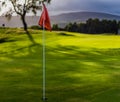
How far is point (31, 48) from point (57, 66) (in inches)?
875

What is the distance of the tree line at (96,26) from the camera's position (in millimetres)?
103250

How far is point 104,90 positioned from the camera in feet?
56.4

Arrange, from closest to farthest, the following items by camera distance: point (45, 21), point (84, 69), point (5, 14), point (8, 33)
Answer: point (45, 21), point (84, 69), point (8, 33), point (5, 14)

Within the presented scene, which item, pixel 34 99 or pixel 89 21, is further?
pixel 89 21

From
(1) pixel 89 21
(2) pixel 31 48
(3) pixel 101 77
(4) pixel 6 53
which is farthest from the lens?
(1) pixel 89 21

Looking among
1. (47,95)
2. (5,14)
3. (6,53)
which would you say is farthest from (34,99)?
(5,14)

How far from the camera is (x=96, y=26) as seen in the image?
10531 centimetres

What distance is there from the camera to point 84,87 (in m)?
18.0

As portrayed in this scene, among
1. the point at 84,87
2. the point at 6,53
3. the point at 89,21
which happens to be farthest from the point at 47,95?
the point at 89,21

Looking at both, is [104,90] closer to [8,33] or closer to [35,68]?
[35,68]

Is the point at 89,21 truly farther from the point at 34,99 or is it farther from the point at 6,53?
the point at 34,99

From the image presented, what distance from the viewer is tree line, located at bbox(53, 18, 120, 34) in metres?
103

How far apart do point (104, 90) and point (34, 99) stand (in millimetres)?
3490

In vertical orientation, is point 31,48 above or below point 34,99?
below
